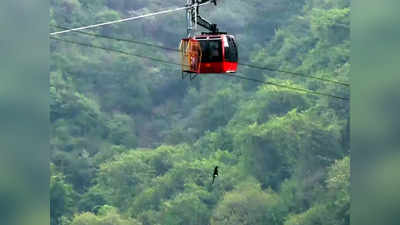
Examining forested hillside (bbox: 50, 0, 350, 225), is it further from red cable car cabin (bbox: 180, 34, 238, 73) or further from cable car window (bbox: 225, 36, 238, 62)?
red cable car cabin (bbox: 180, 34, 238, 73)

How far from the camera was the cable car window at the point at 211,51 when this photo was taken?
591 inches

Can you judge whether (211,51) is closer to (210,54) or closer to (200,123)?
(210,54)

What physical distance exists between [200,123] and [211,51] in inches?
1229

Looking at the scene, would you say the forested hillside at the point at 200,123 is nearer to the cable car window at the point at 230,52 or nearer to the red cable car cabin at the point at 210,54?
the cable car window at the point at 230,52

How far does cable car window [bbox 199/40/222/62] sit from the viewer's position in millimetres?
15023

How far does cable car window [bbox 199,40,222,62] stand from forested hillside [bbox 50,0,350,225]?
27040mm

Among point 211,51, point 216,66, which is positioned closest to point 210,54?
point 211,51

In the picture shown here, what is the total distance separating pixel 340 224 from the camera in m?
42.2

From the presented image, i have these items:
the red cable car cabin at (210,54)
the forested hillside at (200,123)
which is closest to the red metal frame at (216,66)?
the red cable car cabin at (210,54)

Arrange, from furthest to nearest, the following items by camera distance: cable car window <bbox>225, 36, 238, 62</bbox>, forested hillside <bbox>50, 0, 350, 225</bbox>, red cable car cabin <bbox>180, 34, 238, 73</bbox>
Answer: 1. forested hillside <bbox>50, 0, 350, 225</bbox>
2. cable car window <bbox>225, 36, 238, 62</bbox>
3. red cable car cabin <bbox>180, 34, 238, 73</bbox>

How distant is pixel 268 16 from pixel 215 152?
8536 millimetres

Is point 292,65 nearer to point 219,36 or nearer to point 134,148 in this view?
point 134,148

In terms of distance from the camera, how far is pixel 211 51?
15039 millimetres

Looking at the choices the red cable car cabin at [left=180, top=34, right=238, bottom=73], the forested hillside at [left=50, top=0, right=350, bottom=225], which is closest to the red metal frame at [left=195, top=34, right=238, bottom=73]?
the red cable car cabin at [left=180, top=34, right=238, bottom=73]
